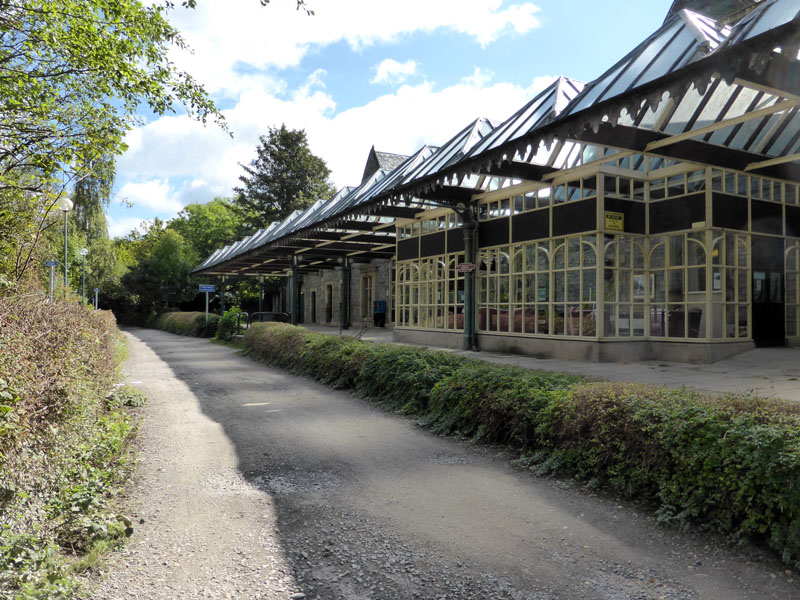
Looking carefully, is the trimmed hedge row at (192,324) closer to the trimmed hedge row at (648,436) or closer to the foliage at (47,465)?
the trimmed hedge row at (648,436)

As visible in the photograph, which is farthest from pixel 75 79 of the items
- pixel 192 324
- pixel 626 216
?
pixel 192 324

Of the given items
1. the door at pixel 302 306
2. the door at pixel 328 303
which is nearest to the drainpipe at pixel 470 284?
the door at pixel 328 303

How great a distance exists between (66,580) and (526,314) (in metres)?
12.0

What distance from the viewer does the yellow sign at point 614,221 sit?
11.9 m

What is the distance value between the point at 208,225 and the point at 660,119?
2402 inches

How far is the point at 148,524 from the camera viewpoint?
3.91 meters

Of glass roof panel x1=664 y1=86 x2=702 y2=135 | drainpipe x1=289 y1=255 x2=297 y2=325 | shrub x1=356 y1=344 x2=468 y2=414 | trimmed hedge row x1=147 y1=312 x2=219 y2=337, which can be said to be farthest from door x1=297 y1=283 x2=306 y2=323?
glass roof panel x1=664 y1=86 x2=702 y2=135

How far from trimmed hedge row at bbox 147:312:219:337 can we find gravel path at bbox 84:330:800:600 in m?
22.6

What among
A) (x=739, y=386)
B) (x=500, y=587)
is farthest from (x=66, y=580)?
(x=739, y=386)

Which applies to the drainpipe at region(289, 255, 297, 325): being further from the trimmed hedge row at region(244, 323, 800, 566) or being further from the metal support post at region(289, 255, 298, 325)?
the trimmed hedge row at region(244, 323, 800, 566)

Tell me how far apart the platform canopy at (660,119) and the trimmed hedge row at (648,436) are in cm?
339

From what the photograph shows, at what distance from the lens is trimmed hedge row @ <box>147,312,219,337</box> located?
92.0 feet

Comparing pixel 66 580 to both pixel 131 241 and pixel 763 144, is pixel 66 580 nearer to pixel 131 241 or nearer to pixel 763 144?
pixel 763 144

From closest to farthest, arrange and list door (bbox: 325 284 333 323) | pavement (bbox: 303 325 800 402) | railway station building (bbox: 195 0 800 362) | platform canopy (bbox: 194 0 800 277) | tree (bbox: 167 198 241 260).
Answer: platform canopy (bbox: 194 0 800 277) → pavement (bbox: 303 325 800 402) → railway station building (bbox: 195 0 800 362) → door (bbox: 325 284 333 323) → tree (bbox: 167 198 241 260)
